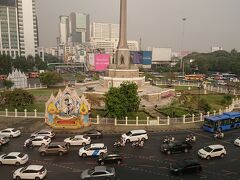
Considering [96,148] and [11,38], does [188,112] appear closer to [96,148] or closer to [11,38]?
[96,148]

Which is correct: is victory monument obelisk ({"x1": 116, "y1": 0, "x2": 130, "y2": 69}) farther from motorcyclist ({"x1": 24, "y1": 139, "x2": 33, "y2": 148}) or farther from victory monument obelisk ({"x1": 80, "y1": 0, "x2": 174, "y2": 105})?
motorcyclist ({"x1": 24, "y1": 139, "x2": 33, "y2": 148})

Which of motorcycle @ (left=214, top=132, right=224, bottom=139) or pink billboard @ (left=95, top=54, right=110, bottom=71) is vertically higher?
pink billboard @ (left=95, top=54, right=110, bottom=71)

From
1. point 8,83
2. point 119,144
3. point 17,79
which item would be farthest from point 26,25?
point 119,144

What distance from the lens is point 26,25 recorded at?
448 ft

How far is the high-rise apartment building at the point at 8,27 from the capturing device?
4980 inches

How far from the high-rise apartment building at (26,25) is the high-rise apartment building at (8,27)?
134 inches

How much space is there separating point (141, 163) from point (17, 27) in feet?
431

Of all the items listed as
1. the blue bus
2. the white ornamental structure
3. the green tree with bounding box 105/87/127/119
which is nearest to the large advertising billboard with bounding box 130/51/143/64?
the white ornamental structure

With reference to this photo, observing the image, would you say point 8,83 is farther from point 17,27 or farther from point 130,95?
point 17,27

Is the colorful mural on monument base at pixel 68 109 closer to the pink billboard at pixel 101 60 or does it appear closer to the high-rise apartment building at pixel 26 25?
the pink billboard at pixel 101 60

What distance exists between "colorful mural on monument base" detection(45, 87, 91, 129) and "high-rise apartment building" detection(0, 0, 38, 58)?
365 feet

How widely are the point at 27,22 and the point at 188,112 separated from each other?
122315mm

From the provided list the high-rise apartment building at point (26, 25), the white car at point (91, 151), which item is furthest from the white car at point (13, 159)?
the high-rise apartment building at point (26, 25)

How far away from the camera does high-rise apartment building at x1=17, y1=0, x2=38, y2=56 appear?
13438cm
